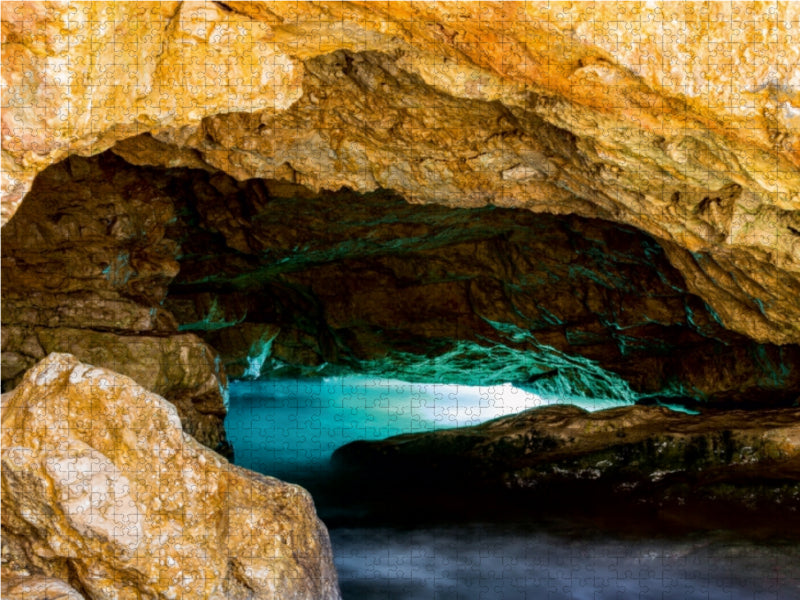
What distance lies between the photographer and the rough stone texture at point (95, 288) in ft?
31.7

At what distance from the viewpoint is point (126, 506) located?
4793mm

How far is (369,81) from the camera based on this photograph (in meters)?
6.64

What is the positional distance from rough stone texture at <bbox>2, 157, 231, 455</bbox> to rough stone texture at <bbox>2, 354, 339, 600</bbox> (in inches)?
189

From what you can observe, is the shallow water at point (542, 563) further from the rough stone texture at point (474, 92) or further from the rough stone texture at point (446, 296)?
the rough stone texture at point (446, 296)

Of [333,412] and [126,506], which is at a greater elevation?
[126,506]

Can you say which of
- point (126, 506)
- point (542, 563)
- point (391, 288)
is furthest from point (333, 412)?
point (126, 506)

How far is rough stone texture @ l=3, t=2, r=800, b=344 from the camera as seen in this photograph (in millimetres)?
4574

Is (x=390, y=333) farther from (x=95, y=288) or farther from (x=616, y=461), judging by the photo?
(x=616, y=461)

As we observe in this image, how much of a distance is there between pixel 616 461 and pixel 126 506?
6.48m

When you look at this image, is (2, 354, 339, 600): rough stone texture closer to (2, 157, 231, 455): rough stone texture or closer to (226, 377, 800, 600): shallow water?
(226, 377, 800, 600): shallow water

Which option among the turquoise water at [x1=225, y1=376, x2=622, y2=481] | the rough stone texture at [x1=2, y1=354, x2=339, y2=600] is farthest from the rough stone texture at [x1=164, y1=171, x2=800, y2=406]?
the rough stone texture at [x1=2, y1=354, x2=339, y2=600]

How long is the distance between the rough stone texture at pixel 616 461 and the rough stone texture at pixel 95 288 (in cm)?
274

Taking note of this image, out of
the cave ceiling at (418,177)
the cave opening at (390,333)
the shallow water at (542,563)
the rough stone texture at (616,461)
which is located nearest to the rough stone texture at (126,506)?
the cave ceiling at (418,177)

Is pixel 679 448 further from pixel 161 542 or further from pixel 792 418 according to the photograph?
pixel 161 542
